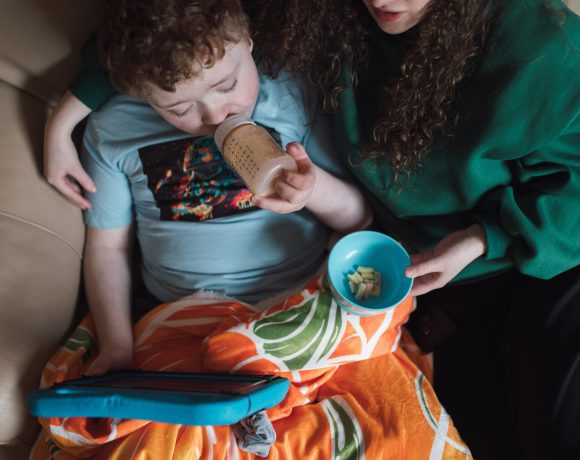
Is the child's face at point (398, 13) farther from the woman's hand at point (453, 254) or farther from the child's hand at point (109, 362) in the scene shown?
the child's hand at point (109, 362)

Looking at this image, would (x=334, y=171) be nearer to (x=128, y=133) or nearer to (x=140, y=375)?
(x=128, y=133)

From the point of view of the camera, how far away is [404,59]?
86cm

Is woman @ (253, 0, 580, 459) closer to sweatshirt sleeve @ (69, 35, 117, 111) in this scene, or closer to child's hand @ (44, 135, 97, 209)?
sweatshirt sleeve @ (69, 35, 117, 111)

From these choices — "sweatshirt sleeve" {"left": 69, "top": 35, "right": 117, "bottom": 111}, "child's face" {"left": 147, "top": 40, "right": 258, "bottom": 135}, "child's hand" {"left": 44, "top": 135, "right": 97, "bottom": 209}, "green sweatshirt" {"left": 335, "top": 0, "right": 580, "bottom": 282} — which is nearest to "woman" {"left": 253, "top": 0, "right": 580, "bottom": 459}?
"green sweatshirt" {"left": 335, "top": 0, "right": 580, "bottom": 282}

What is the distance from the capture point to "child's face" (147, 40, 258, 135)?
848 millimetres

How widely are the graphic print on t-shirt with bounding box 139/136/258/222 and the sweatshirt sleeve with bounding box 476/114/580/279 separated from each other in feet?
1.70

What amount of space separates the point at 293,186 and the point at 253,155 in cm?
8

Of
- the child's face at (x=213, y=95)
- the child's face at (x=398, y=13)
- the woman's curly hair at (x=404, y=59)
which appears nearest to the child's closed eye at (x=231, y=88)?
the child's face at (x=213, y=95)

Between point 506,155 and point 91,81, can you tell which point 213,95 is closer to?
point 91,81

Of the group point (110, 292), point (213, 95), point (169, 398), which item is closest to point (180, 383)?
point (169, 398)

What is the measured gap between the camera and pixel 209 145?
3.52 feet

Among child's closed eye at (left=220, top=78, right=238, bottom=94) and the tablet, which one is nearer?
the tablet

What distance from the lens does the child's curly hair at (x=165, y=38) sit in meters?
0.79

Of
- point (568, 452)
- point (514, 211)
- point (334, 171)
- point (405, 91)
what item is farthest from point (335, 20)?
point (568, 452)
